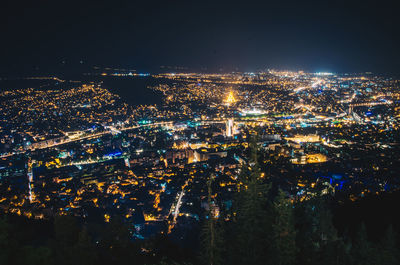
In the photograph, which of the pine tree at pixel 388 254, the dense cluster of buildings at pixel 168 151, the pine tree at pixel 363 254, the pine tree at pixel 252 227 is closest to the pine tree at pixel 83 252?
the pine tree at pixel 252 227

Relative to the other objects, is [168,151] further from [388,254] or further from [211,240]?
[388,254]

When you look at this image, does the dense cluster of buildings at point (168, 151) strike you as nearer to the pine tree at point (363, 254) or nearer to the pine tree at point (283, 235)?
the pine tree at point (283, 235)

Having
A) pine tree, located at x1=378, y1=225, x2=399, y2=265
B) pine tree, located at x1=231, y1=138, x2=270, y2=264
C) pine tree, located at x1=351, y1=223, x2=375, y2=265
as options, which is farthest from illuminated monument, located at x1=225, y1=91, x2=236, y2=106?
pine tree, located at x1=231, y1=138, x2=270, y2=264

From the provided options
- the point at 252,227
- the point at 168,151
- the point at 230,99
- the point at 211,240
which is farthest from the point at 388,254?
the point at 230,99

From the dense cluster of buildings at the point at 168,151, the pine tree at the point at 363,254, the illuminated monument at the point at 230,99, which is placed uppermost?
the illuminated monument at the point at 230,99

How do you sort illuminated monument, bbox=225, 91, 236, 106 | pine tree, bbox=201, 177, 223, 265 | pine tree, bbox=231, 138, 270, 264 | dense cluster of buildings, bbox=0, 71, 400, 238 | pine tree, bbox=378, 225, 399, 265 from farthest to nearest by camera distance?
illuminated monument, bbox=225, 91, 236, 106 → dense cluster of buildings, bbox=0, 71, 400, 238 → pine tree, bbox=378, 225, 399, 265 → pine tree, bbox=231, 138, 270, 264 → pine tree, bbox=201, 177, 223, 265

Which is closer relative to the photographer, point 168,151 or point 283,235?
point 283,235

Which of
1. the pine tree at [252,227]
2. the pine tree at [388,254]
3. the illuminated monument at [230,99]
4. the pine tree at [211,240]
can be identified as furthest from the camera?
the illuminated monument at [230,99]

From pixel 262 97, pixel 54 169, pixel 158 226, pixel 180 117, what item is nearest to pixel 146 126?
pixel 180 117

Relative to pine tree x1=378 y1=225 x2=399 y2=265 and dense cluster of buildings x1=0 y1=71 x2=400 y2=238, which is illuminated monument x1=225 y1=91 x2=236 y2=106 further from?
pine tree x1=378 y1=225 x2=399 y2=265

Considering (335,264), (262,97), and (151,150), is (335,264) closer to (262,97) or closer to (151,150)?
(151,150)

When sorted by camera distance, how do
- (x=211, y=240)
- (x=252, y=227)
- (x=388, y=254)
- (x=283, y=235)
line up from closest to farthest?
(x=283, y=235)
(x=211, y=240)
(x=252, y=227)
(x=388, y=254)
